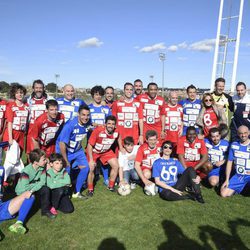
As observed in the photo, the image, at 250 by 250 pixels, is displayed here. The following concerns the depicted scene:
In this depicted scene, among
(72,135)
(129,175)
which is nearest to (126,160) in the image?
(129,175)

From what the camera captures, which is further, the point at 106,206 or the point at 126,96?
the point at 126,96

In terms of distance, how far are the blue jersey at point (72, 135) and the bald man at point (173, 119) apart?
213 cm

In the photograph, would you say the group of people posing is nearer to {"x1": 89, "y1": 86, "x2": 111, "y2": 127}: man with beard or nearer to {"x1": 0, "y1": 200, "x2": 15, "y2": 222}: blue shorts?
{"x1": 89, "y1": 86, "x2": 111, "y2": 127}: man with beard

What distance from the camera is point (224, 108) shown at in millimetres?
6566

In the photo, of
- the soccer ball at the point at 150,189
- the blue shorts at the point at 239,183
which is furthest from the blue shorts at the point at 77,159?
the blue shorts at the point at 239,183

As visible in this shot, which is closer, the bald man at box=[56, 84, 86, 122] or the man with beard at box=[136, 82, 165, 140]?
the bald man at box=[56, 84, 86, 122]

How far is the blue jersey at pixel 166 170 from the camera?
5488 millimetres

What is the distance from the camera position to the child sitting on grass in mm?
5867

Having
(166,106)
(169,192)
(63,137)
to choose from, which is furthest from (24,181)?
(166,106)

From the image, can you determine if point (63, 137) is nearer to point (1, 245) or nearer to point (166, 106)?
point (1, 245)

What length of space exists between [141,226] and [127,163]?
1.89m

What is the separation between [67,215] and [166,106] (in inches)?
136

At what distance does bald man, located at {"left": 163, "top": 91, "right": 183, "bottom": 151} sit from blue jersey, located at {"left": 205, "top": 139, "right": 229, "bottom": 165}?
0.87m

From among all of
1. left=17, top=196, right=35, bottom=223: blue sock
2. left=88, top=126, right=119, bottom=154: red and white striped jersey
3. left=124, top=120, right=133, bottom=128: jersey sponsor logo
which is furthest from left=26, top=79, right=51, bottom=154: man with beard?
left=17, top=196, right=35, bottom=223: blue sock
